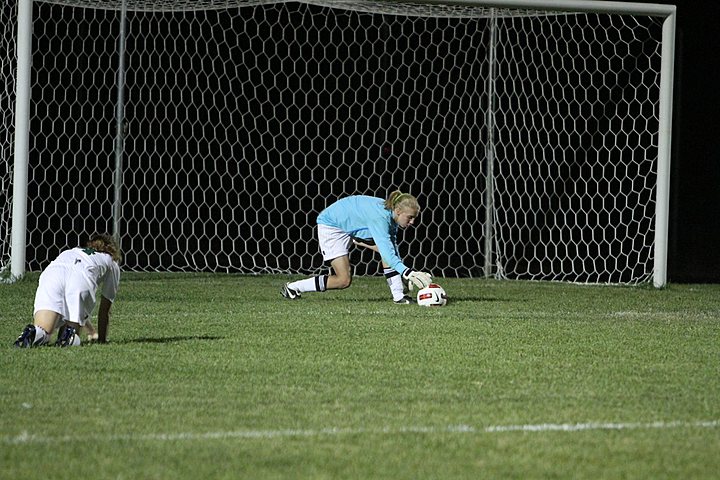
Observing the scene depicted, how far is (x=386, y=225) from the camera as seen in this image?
33.0 ft

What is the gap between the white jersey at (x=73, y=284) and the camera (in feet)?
21.7

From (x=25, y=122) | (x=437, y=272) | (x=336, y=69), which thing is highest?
(x=336, y=69)

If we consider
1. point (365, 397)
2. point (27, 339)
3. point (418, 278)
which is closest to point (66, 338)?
point (27, 339)

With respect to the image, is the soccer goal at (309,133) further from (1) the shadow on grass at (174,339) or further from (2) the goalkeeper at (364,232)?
(1) the shadow on grass at (174,339)

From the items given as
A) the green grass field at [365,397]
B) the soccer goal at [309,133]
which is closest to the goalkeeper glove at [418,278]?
the green grass field at [365,397]

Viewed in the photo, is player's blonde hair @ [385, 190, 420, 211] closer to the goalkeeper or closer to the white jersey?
the goalkeeper

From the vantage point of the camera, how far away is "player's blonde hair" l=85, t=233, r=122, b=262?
274 inches

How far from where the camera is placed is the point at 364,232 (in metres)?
10.4

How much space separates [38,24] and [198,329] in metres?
9.87

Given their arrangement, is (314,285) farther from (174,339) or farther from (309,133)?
(309,133)

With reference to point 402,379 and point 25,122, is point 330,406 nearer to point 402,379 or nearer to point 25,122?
point 402,379

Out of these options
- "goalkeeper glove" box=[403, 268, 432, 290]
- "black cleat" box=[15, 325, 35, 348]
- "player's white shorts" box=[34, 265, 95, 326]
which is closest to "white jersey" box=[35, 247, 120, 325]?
"player's white shorts" box=[34, 265, 95, 326]

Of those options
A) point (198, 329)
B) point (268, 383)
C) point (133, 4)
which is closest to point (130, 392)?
point (268, 383)

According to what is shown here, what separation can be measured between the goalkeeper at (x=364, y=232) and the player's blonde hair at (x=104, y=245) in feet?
10.2
